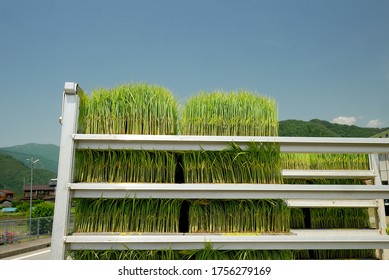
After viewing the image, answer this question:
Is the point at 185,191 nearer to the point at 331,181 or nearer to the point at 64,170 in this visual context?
the point at 64,170

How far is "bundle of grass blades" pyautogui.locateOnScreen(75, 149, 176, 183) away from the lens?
1.93 meters

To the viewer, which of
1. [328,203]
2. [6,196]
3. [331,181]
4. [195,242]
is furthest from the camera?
[6,196]

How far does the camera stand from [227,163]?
1.96m

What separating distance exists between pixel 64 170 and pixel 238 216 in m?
1.02

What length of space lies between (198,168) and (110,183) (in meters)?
0.51

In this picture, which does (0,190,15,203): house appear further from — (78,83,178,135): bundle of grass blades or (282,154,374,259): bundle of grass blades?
(78,83,178,135): bundle of grass blades

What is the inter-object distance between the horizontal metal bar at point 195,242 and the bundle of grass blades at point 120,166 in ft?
1.07

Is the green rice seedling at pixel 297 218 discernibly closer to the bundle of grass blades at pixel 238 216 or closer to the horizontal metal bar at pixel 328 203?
the horizontal metal bar at pixel 328 203

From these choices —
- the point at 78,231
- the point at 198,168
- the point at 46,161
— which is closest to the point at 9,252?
the point at 78,231

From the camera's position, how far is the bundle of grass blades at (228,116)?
78.6 inches

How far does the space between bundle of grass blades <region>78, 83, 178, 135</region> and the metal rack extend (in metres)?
0.11

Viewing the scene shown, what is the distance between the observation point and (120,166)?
1937 millimetres

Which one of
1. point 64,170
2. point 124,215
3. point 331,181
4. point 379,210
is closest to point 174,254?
point 124,215
